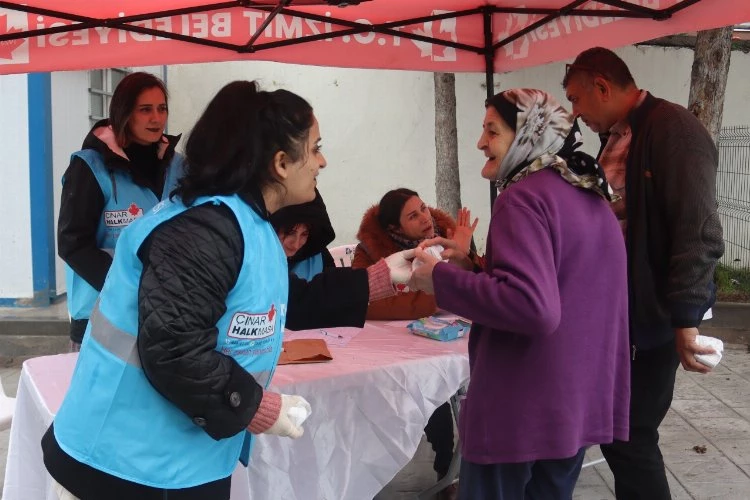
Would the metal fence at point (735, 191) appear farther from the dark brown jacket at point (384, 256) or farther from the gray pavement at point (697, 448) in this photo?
the dark brown jacket at point (384, 256)

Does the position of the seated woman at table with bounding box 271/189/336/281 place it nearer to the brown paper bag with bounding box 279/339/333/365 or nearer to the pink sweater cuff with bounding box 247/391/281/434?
the brown paper bag with bounding box 279/339/333/365

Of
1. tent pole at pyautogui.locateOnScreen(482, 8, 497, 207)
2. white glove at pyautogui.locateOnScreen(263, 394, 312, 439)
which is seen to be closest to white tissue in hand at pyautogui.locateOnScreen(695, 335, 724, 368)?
white glove at pyautogui.locateOnScreen(263, 394, 312, 439)

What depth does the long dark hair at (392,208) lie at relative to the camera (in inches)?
144

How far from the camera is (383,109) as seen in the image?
27.6 ft

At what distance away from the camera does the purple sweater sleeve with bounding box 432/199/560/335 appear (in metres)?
1.72

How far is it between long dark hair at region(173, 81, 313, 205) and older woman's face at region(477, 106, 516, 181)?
588 millimetres

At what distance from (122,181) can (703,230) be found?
80.6 inches

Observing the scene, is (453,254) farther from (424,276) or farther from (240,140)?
(240,140)

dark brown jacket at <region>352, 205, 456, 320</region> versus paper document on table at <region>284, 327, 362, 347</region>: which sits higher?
dark brown jacket at <region>352, 205, 456, 320</region>

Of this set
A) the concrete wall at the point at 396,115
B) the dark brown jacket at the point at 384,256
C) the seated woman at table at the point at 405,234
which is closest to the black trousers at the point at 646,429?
the dark brown jacket at the point at 384,256

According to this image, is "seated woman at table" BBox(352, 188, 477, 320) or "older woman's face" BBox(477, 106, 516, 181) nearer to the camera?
"older woman's face" BBox(477, 106, 516, 181)

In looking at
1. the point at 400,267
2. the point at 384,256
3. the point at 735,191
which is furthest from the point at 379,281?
the point at 735,191

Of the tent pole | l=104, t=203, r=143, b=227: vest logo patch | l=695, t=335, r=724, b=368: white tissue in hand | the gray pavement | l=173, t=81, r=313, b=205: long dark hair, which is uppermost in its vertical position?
the tent pole

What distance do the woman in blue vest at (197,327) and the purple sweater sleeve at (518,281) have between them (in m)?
0.48
